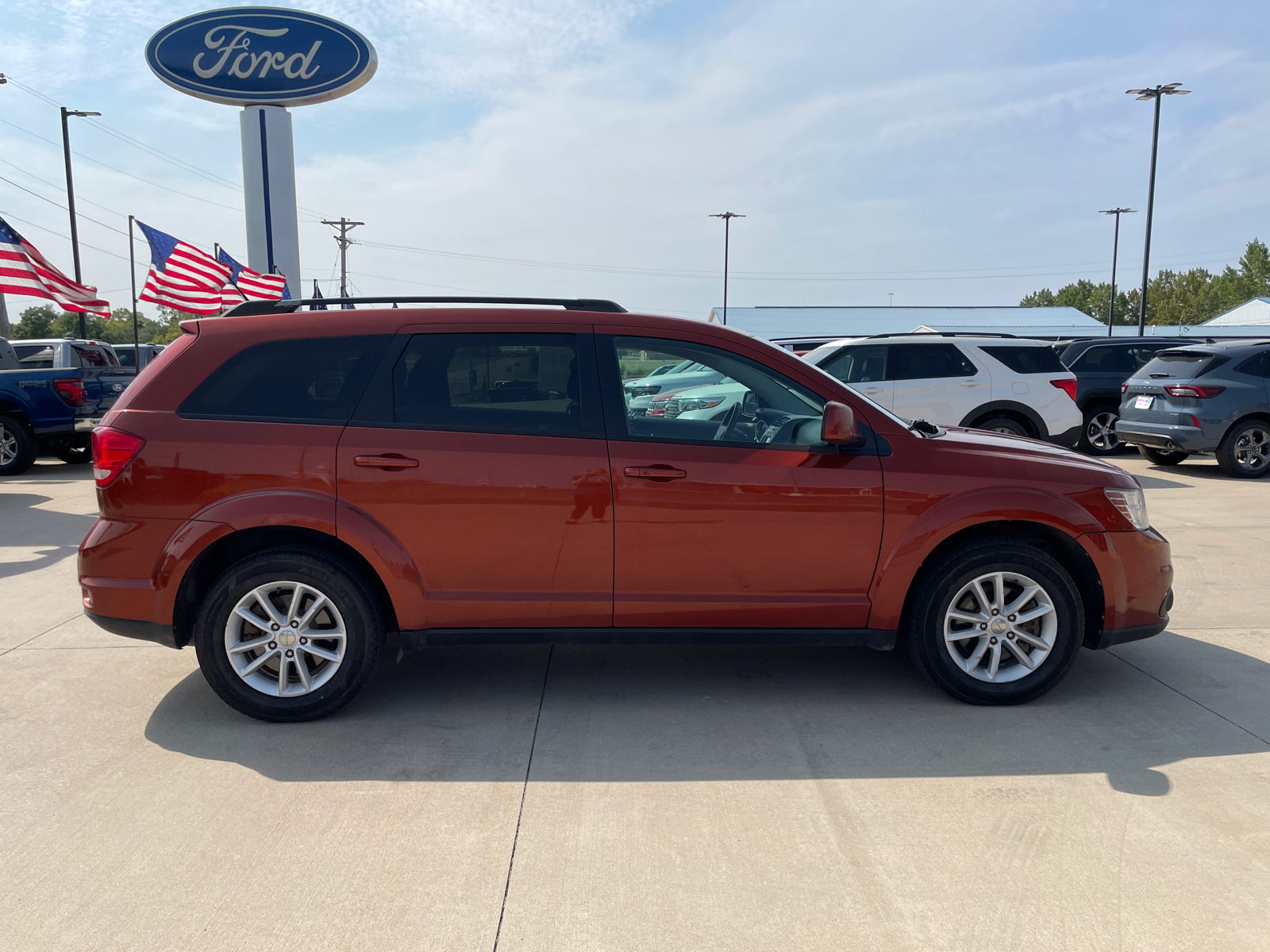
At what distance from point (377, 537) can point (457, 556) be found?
0.35 metres

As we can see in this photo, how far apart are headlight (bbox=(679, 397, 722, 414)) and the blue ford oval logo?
2469cm

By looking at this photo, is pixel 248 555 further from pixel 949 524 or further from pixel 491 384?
pixel 949 524

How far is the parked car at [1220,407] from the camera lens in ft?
38.0

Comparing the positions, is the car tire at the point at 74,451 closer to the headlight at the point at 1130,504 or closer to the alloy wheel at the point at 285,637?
the alloy wheel at the point at 285,637

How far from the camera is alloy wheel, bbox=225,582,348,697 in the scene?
4.05 m

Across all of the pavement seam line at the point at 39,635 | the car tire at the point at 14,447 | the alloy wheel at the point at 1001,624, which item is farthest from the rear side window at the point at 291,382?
the car tire at the point at 14,447

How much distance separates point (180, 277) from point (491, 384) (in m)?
16.7

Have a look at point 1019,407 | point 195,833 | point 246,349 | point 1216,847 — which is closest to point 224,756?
point 195,833

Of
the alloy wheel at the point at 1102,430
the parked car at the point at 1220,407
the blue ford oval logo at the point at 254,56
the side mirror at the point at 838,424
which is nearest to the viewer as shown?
the side mirror at the point at 838,424

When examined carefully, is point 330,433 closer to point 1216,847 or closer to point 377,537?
point 377,537

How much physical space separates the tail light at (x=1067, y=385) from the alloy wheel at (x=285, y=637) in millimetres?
9489

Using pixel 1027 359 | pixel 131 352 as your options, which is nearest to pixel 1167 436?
pixel 1027 359

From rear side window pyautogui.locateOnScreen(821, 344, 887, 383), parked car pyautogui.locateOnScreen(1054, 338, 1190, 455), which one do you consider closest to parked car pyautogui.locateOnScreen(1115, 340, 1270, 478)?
parked car pyautogui.locateOnScreen(1054, 338, 1190, 455)

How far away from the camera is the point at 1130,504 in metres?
4.32
